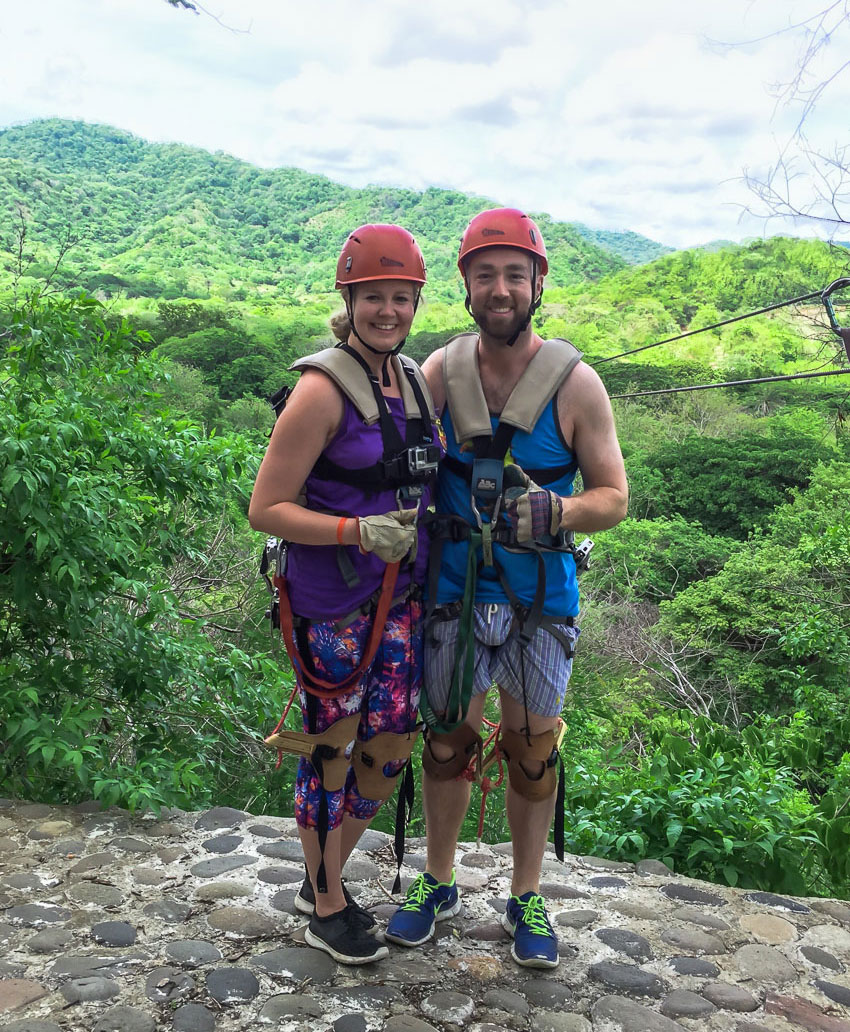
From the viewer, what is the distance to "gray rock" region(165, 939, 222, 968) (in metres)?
2.53

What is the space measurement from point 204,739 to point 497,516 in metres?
2.04

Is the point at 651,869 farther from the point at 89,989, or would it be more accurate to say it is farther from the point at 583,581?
the point at 583,581

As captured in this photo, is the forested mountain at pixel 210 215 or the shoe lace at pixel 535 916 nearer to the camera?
the shoe lace at pixel 535 916

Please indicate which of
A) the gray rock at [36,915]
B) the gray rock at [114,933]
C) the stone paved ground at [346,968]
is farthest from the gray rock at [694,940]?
the gray rock at [36,915]

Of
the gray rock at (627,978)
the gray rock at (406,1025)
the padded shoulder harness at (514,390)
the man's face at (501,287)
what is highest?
the man's face at (501,287)

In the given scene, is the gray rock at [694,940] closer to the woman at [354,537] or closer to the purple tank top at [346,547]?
the woman at [354,537]

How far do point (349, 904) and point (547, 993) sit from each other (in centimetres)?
58

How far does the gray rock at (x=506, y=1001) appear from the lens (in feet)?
7.93

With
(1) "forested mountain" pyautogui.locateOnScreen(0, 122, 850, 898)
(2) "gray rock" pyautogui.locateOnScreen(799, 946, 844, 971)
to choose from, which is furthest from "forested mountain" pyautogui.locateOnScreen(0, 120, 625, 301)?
(2) "gray rock" pyautogui.locateOnScreen(799, 946, 844, 971)

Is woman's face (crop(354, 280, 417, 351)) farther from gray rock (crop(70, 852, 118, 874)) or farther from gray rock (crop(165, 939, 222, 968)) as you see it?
gray rock (crop(70, 852, 118, 874))

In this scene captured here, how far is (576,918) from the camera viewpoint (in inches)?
116

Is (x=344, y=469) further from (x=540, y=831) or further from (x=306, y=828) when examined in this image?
(x=540, y=831)

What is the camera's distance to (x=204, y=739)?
12.7 ft

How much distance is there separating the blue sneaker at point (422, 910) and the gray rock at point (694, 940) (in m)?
0.65
